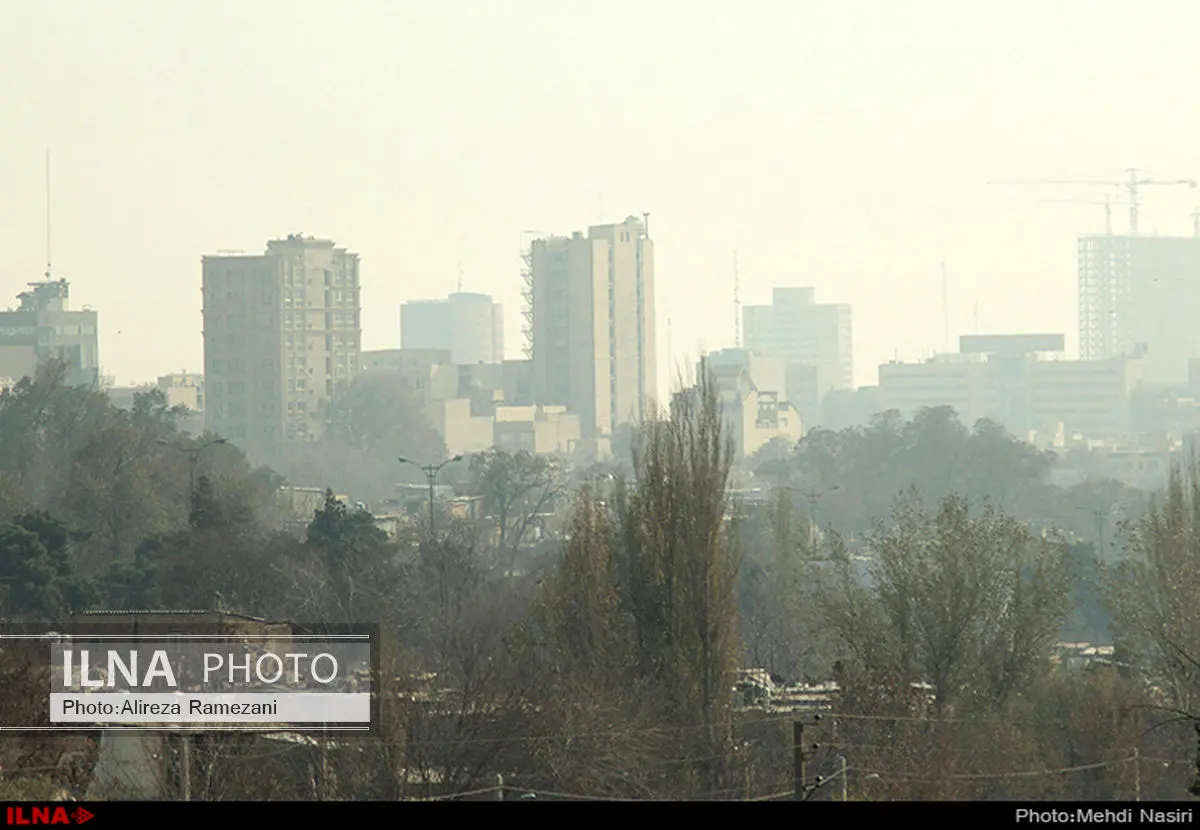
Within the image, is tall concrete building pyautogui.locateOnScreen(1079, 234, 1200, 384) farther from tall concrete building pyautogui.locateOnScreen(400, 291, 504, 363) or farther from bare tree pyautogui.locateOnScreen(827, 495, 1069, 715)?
bare tree pyautogui.locateOnScreen(827, 495, 1069, 715)

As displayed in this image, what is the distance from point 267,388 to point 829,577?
56.5 m

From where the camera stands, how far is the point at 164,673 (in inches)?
504

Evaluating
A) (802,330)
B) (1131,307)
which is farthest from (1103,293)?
(802,330)

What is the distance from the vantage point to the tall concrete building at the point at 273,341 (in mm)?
79875

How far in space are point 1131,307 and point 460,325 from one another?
154 ft

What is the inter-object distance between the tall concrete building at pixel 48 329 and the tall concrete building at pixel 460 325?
55.3m

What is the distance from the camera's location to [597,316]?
294ft

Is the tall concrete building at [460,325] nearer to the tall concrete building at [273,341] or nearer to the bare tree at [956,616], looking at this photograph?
the tall concrete building at [273,341]

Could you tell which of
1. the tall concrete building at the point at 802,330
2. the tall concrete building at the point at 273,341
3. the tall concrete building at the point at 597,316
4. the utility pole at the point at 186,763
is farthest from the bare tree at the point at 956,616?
the tall concrete building at the point at 802,330

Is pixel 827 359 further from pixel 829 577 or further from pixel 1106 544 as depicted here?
pixel 829 577

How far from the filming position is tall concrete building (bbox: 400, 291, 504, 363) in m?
142
